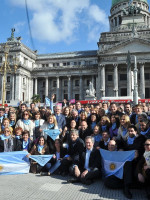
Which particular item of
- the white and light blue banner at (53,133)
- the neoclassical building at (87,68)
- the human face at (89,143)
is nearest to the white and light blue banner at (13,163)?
the white and light blue banner at (53,133)

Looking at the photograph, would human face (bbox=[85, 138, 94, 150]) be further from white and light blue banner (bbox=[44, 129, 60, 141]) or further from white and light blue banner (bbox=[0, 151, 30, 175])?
white and light blue banner (bbox=[0, 151, 30, 175])

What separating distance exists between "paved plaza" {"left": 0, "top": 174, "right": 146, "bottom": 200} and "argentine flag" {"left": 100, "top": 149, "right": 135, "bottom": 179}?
1.80 ft

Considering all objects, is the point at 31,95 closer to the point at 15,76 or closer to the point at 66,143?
the point at 15,76

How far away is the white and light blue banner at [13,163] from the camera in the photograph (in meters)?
8.01

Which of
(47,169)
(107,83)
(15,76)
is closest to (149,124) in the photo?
(47,169)

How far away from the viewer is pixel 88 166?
7422mm

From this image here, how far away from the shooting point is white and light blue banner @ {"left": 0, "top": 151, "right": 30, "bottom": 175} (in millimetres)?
8008

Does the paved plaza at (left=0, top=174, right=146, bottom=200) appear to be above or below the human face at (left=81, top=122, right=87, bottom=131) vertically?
below

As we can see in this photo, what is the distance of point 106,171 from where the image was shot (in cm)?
712

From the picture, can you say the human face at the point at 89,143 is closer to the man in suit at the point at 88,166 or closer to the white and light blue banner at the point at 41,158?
the man in suit at the point at 88,166

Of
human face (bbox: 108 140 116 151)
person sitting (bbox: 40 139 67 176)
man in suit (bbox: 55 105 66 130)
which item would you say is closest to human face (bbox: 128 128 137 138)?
human face (bbox: 108 140 116 151)

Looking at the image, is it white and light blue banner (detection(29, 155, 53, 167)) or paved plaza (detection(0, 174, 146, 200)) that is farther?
white and light blue banner (detection(29, 155, 53, 167))

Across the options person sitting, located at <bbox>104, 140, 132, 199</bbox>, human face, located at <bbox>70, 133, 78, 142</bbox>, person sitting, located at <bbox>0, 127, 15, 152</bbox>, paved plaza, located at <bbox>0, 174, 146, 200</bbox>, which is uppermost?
human face, located at <bbox>70, 133, 78, 142</bbox>

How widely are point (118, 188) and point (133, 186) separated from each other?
501 mm
